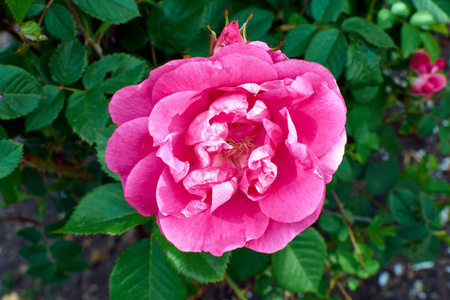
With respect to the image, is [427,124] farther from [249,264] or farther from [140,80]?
[140,80]

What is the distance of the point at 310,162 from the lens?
0.64 m

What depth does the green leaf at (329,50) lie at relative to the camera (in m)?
1.02

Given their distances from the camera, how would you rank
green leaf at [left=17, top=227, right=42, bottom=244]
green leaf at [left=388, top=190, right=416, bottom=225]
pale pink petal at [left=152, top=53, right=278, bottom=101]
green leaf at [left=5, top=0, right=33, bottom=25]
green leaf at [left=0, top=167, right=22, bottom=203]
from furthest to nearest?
green leaf at [left=17, top=227, right=42, bottom=244]
green leaf at [left=388, top=190, right=416, bottom=225]
green leaf at [left=0, top=167, right=22, bottom=203]
green leaf at [left=5, top=0, right=33, bottom=25]
pale pink petal at [left=152, top=53, right=278, bottom=101]

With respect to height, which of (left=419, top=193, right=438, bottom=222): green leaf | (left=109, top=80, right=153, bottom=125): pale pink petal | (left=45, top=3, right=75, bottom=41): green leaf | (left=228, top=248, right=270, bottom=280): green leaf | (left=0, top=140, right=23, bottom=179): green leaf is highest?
(left=45, top=3, right=75, bottom=41): green leaf

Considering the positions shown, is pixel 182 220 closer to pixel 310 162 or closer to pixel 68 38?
pixel 310 162

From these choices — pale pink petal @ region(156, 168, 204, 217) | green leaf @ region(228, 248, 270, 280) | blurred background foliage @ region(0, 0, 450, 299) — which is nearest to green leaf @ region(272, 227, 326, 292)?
blurred background foliage @ region(0, 0, 450, 299)

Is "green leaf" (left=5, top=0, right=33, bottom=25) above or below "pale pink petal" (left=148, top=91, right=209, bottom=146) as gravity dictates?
above

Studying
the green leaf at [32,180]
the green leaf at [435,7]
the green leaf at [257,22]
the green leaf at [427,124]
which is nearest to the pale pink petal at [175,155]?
the green leaf at [257,22]

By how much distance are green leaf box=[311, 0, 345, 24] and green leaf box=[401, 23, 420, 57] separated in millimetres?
305

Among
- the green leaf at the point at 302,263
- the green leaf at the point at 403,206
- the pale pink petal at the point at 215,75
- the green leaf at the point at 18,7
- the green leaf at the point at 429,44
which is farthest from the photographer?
the green leaf at the point at 403,206

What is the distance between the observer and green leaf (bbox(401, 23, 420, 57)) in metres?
1.20

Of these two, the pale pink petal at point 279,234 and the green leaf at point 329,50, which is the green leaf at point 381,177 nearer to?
the green leaf at point 329,50

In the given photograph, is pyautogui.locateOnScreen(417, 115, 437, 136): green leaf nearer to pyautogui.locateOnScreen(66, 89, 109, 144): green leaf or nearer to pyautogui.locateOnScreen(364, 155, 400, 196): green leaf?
pyautogui.locateOnScreen(364, 155, 400, 196): green leaf

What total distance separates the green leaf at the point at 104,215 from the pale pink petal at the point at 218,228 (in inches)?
8.5
